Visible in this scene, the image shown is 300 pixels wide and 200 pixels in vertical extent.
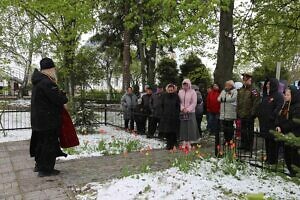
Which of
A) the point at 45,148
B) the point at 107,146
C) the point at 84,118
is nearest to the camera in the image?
the point at 45,148

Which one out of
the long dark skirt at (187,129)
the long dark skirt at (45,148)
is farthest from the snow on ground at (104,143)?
the long dark skirt at (45,148)

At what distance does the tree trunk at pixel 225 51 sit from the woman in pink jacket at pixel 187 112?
2750 millimetres

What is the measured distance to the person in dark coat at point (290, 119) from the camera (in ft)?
20.3

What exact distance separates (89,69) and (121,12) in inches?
548

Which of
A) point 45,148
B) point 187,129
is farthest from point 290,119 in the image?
point 45,148

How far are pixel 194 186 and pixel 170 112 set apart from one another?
3636 mm

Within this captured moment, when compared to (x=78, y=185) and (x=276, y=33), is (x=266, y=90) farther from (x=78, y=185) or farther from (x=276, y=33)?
(x=276, y=33)

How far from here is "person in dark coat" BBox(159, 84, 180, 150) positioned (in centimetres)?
883

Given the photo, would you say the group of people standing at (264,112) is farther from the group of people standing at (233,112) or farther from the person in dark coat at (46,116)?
the person in dark coat at (46,116)

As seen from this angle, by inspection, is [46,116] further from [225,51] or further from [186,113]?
[225,51]

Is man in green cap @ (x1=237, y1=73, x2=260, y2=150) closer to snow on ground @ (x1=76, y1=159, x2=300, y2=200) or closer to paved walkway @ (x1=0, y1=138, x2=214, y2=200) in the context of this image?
paved walkway @ (x1=0, y1=138, x2=214, y2=200)

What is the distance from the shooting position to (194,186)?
535 centimetres

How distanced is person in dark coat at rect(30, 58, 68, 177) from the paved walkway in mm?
331

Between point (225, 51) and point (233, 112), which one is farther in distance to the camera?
point (225, 51)
